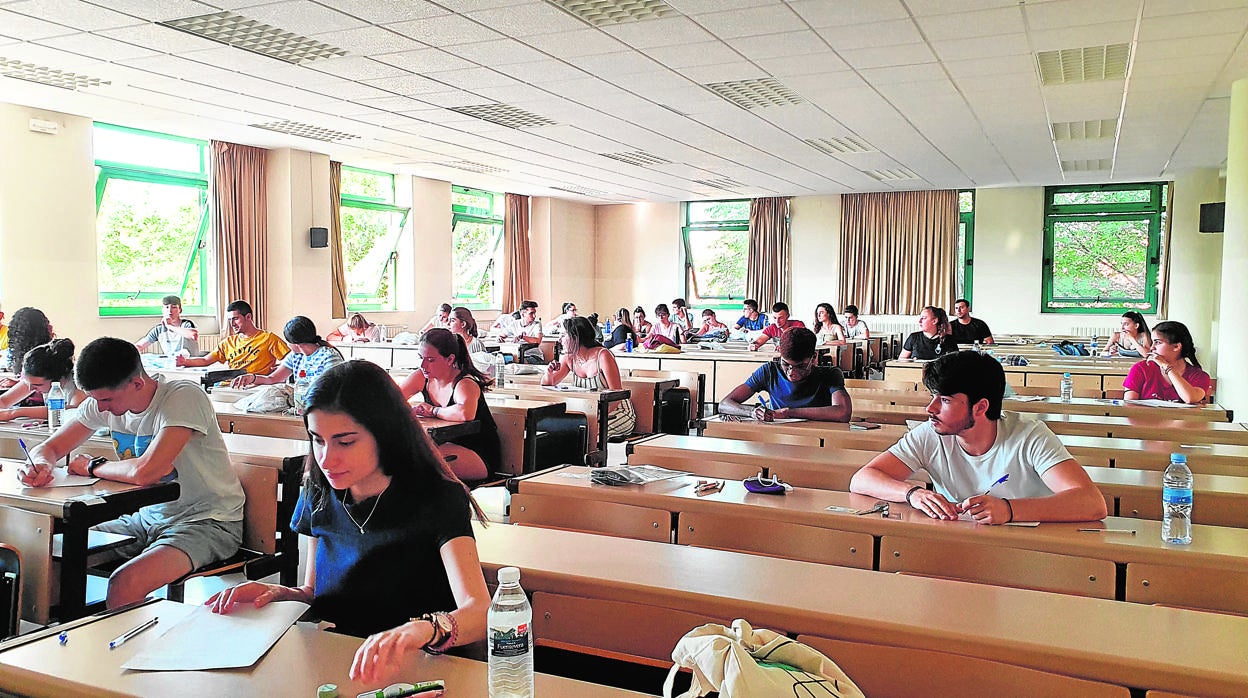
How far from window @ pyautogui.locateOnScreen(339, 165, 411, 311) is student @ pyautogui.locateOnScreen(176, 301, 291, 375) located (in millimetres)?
4673

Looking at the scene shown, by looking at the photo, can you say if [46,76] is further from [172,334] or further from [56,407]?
[56,407]

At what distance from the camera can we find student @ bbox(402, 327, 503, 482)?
4789 mm

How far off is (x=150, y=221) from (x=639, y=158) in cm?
563

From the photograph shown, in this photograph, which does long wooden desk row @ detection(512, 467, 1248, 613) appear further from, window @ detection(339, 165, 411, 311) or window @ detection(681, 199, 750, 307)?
window @ detection(681, 199, 750, 307)

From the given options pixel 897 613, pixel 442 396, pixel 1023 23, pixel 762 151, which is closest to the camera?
pixel 897 613

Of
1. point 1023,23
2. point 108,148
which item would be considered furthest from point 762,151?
point 108,148

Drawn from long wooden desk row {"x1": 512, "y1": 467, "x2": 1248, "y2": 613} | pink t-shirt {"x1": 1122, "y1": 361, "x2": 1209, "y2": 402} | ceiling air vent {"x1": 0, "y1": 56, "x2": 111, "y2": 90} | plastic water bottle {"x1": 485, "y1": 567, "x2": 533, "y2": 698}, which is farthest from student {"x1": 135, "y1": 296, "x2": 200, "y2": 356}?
plastic water bottle {"x1": 485, "y1": 567, "x2": 533, "y2": 698}

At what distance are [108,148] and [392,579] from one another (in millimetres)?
9509

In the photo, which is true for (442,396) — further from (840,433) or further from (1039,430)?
(1039,430)

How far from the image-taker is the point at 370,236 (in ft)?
44.3

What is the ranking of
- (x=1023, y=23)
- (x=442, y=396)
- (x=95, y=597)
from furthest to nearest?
(x=1023, y=23) → (x=442, y=396) → (x=95, y=597)

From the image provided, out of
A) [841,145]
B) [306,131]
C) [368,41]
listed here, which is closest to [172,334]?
[306,131]

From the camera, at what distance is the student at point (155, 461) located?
3109 mm

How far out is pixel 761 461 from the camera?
12.8 feet
